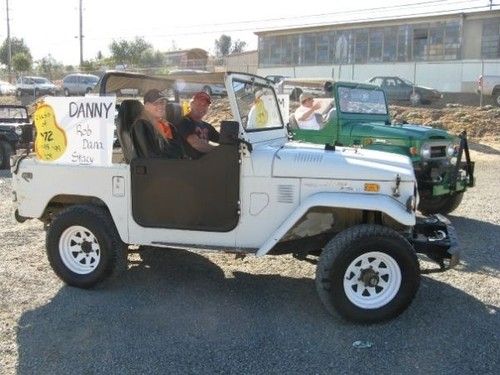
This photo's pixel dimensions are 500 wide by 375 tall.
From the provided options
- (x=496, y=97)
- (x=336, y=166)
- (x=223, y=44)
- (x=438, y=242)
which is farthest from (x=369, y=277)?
(x=223, y=44)

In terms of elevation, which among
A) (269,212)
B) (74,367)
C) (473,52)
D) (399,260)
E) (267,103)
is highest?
(473,52)

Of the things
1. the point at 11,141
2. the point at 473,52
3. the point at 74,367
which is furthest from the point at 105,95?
the point at 473,52

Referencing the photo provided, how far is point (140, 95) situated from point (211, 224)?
1.51 metres

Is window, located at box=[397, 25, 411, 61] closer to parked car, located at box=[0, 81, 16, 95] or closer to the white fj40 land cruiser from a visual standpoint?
parked car, located at box=[0, 81, 16, 95]

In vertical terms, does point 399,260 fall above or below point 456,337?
above

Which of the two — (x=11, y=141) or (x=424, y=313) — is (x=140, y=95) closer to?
(x=424, y=313)

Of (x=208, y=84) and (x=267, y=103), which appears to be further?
(x=267, y=103)

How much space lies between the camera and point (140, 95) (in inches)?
215

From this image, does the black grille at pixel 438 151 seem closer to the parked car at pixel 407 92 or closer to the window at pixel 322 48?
the parked car at pixel 407 92

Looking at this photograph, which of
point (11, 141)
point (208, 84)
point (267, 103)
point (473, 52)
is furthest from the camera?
point (473, 52)

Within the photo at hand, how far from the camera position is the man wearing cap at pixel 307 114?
351 inches

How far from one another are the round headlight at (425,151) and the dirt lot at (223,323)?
206 centimetres

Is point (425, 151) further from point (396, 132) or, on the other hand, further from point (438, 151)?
point (396, 132)

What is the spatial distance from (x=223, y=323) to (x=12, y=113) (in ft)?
36.3
